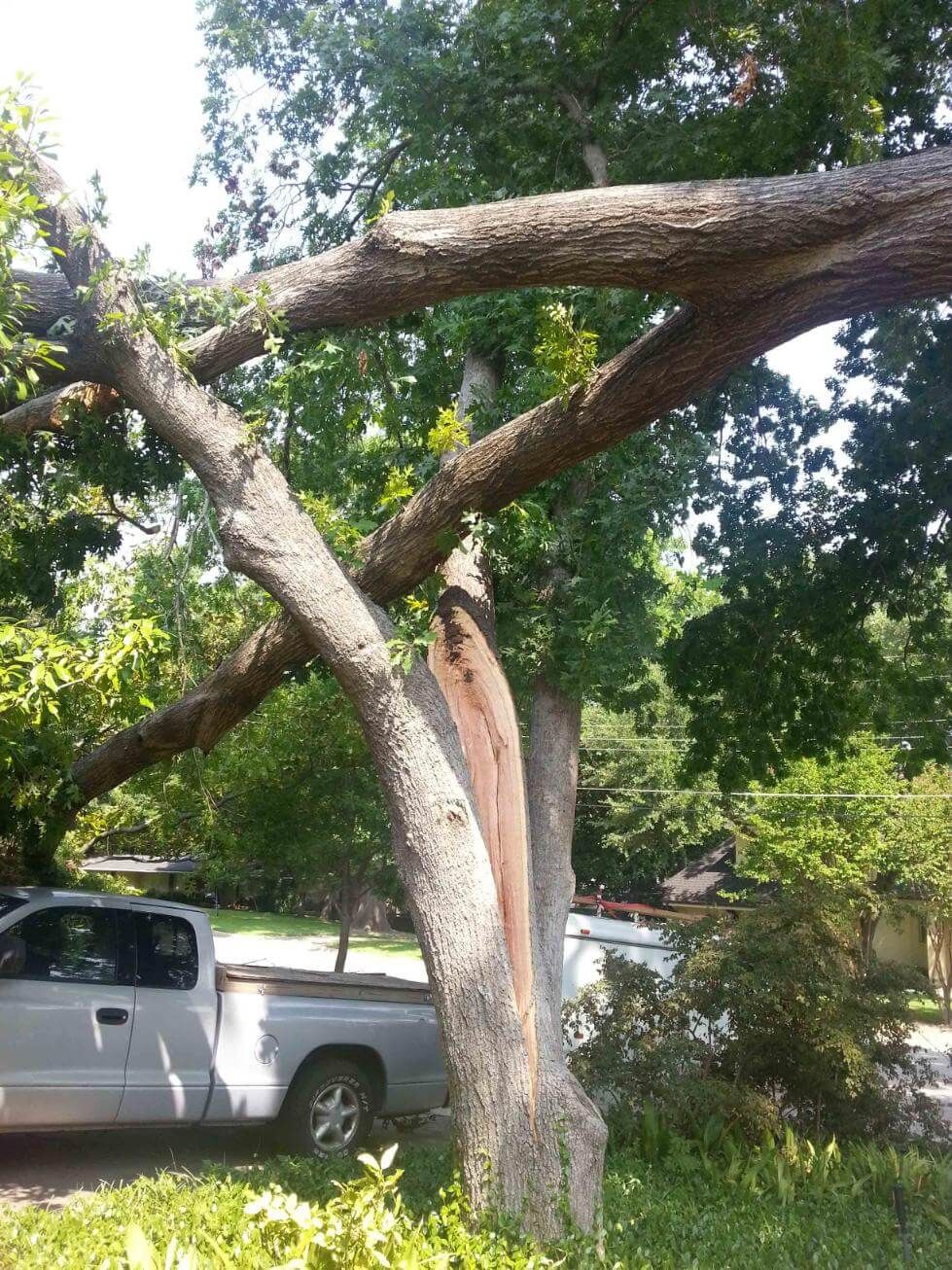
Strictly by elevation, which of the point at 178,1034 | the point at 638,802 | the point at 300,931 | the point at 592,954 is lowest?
the point at 300,931

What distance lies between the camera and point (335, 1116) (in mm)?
8164

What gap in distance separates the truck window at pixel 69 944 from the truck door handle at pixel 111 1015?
0.64 ft

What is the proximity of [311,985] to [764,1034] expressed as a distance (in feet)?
11.6

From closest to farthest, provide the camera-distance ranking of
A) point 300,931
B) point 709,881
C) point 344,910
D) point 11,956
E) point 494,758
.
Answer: point 494,758, point 11,956, point 344,910, point 709,881, point 300,931

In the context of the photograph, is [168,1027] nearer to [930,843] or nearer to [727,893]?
[930,843]

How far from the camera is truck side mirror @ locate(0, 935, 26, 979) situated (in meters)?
6.86

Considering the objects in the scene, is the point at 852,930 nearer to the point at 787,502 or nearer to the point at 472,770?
the point at 787,502

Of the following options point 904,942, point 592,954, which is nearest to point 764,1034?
point 592,954

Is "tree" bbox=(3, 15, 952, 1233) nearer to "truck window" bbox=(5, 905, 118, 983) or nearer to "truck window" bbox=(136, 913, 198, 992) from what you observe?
"truck window" bbox=(136, 913, 198, 992)

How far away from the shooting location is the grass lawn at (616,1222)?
434cm

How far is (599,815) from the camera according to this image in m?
38.2

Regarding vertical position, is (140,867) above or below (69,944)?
above

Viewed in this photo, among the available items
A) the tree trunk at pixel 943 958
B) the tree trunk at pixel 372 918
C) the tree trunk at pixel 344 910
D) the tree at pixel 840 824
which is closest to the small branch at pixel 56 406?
the tree trunk at pixel 344 910

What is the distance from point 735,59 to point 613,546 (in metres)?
4.95
